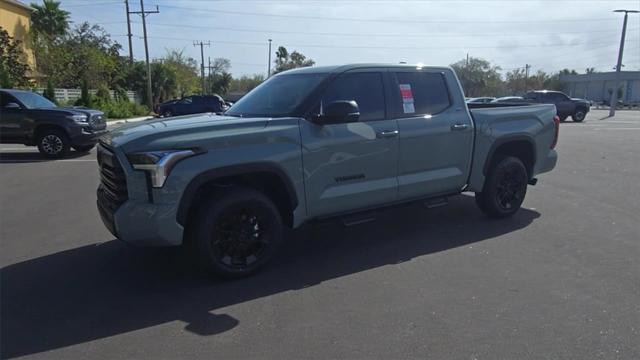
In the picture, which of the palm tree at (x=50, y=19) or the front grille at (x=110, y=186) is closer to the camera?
the front grille at (x=110, y=186)

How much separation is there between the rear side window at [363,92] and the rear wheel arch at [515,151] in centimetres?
181

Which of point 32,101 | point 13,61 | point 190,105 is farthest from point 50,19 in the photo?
point 32,101

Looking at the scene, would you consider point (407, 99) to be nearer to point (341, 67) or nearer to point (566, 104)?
point (341, 67)

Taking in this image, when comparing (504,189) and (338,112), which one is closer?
(338,112)

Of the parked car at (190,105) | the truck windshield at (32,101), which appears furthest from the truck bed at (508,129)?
the parked car at (190,105)

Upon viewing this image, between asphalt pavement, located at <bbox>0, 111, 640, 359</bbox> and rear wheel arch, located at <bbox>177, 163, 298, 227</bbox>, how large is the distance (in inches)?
25.1

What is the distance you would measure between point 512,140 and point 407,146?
72.5 inches

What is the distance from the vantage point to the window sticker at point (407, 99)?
19.3 feet

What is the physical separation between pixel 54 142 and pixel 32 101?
154cm

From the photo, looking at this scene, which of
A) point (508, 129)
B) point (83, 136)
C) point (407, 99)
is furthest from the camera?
point (83, 136)

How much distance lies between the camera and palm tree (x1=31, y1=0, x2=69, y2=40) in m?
48.2

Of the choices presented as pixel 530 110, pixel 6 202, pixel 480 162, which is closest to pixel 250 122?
pixel 480 162

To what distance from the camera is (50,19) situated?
49.2 metres

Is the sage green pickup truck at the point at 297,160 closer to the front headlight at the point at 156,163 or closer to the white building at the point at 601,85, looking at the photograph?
the front headlight at the point at 156,163
